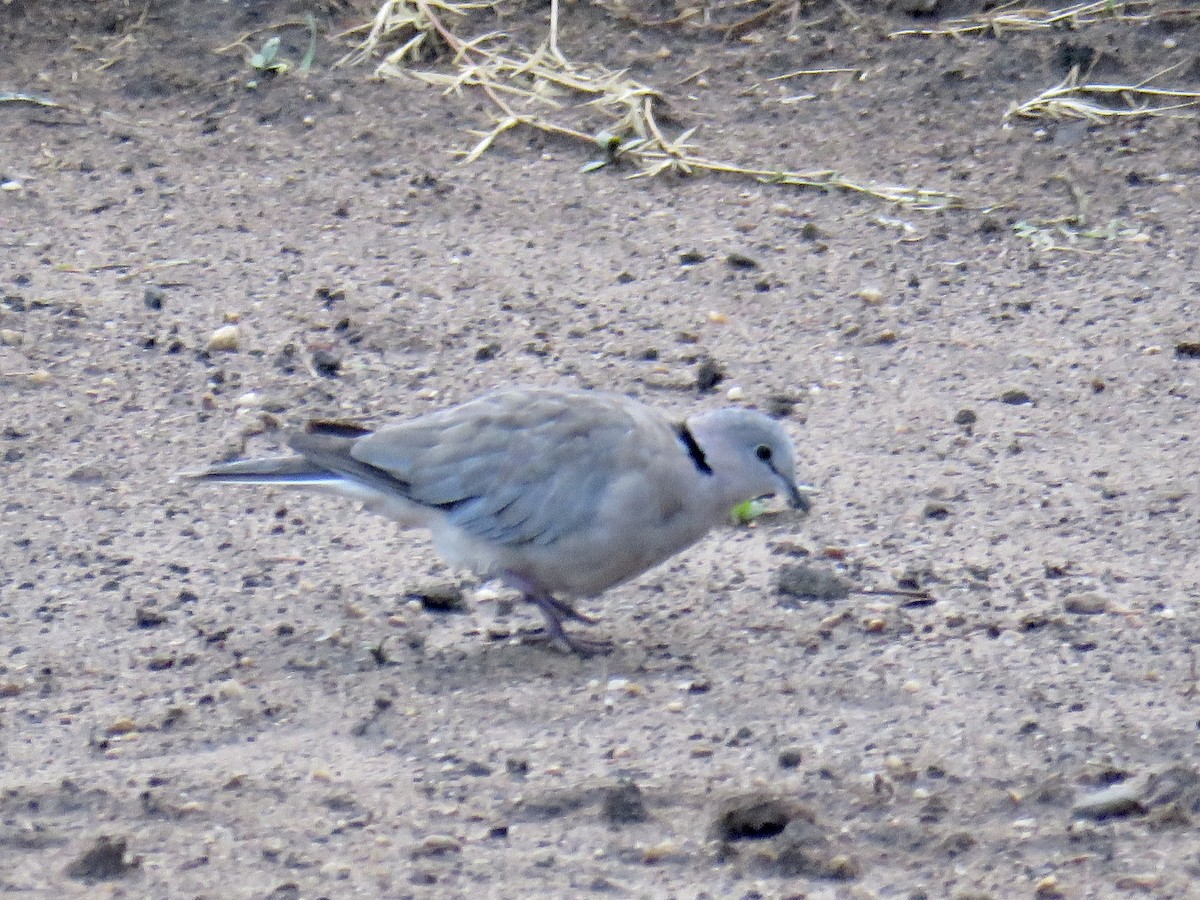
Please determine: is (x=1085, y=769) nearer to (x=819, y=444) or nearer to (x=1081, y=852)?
(x=1081, y=852)

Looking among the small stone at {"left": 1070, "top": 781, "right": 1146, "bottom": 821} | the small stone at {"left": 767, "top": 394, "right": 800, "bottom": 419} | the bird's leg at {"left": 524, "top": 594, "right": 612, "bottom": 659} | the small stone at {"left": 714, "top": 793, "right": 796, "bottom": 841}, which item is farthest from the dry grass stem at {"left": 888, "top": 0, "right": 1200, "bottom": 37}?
the small stone at {"left": 714, "top": 793, "right": 796, "bottom": 841}

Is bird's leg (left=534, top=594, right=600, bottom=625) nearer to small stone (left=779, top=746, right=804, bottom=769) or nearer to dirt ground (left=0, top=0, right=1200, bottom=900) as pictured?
dirt ground (left=0, top=0, right=1200, bottom=900)

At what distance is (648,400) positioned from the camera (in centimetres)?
574

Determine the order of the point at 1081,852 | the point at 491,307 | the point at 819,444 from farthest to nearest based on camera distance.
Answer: the point at 491,307 < the point at 819,444 < the point at 1081,852

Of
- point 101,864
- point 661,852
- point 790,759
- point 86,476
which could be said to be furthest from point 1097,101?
point 101,864

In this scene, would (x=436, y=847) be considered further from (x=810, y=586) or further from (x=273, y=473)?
(x=810, y=586)

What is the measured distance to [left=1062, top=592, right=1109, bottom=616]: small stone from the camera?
14.4ft

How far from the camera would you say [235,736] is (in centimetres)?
392

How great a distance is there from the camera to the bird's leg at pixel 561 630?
14.4 ft

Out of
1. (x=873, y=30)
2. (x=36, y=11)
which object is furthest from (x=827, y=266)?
(x=36, y=11)

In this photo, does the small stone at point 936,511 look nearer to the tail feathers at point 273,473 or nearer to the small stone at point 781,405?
the small stone at point 781,405

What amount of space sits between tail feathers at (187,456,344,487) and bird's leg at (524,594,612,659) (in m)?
0.56

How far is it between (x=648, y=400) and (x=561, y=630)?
1471 mm

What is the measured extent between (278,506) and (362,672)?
1.01 meters
